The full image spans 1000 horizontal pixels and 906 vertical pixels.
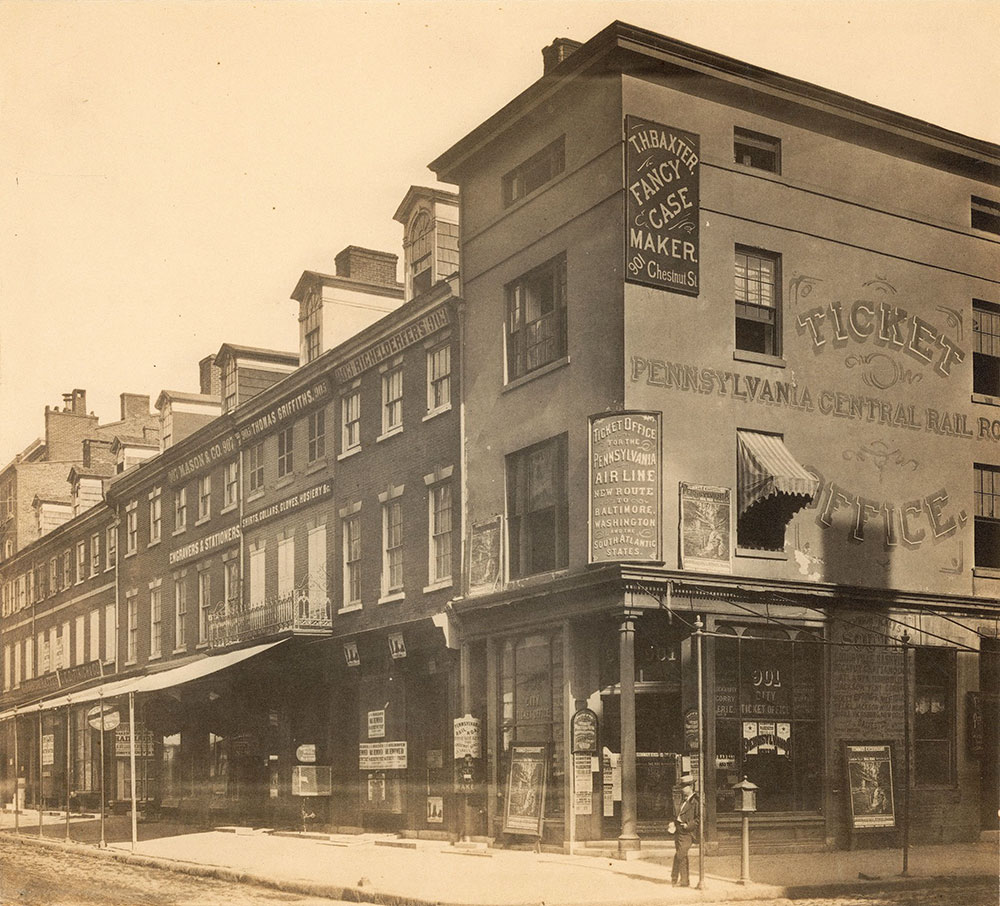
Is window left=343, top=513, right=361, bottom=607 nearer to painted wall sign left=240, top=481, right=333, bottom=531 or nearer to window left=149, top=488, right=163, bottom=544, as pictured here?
painted wall sign left=240, top=481, right=333, bottom=531

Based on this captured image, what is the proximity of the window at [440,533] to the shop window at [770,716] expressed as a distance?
516 cm

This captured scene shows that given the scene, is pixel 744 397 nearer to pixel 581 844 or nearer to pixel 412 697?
pixel 581 844

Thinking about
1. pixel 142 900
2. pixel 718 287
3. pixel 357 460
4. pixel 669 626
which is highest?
pixel 718 287

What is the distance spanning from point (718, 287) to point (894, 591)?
17.4ft

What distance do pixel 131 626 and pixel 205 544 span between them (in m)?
6.27

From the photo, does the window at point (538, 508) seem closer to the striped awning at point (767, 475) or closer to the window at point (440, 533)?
the window at point (440, 533)

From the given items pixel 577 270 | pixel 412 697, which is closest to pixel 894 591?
pixel 577 270

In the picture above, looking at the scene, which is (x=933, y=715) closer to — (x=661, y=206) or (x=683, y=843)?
(x=683, y=843)

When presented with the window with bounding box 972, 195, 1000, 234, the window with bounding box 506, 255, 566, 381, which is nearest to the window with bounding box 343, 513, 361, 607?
the window with bounding box 506, 255, 566, 381

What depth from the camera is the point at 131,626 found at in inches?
1457

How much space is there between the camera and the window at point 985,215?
20391mm

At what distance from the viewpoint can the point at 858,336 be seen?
1906 centimetres

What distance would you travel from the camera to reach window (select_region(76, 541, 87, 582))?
4050cm

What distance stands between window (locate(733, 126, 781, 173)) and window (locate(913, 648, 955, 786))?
7.64m
